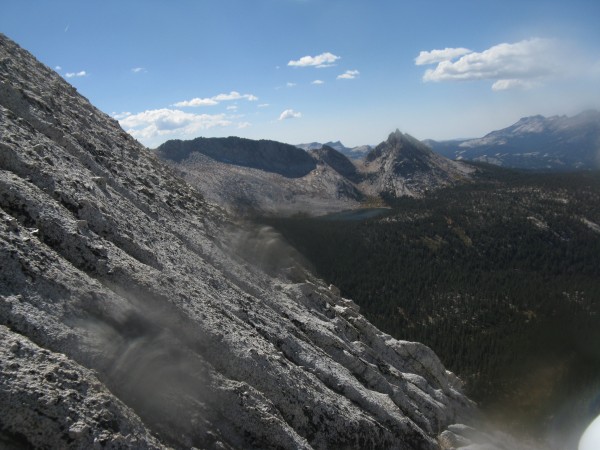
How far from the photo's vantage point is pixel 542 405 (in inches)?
3115

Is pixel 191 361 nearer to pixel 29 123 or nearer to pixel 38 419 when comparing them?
pixel 38 419

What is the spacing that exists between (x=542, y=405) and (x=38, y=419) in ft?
283

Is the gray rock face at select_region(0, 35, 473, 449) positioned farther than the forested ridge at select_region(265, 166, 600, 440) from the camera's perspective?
No

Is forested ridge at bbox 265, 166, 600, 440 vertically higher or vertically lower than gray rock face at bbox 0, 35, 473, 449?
lower

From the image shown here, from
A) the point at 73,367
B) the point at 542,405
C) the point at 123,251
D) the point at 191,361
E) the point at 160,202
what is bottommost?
the point at 542,405

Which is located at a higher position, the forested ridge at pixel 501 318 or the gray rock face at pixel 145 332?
the gray rock face at pixel 145 332

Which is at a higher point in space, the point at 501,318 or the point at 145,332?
the point at 145,332

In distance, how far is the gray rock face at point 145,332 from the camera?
21125mm

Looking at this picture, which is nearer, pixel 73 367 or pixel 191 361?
pixel 73 367

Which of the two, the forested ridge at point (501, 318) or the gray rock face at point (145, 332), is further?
the forested ridge at point (501, 318)

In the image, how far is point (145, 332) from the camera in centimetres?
2753

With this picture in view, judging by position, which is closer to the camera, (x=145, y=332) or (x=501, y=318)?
(x=145, y=332)

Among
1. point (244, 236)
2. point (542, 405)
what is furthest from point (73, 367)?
point (542, 405)

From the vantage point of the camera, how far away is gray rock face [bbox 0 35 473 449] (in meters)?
21.1
